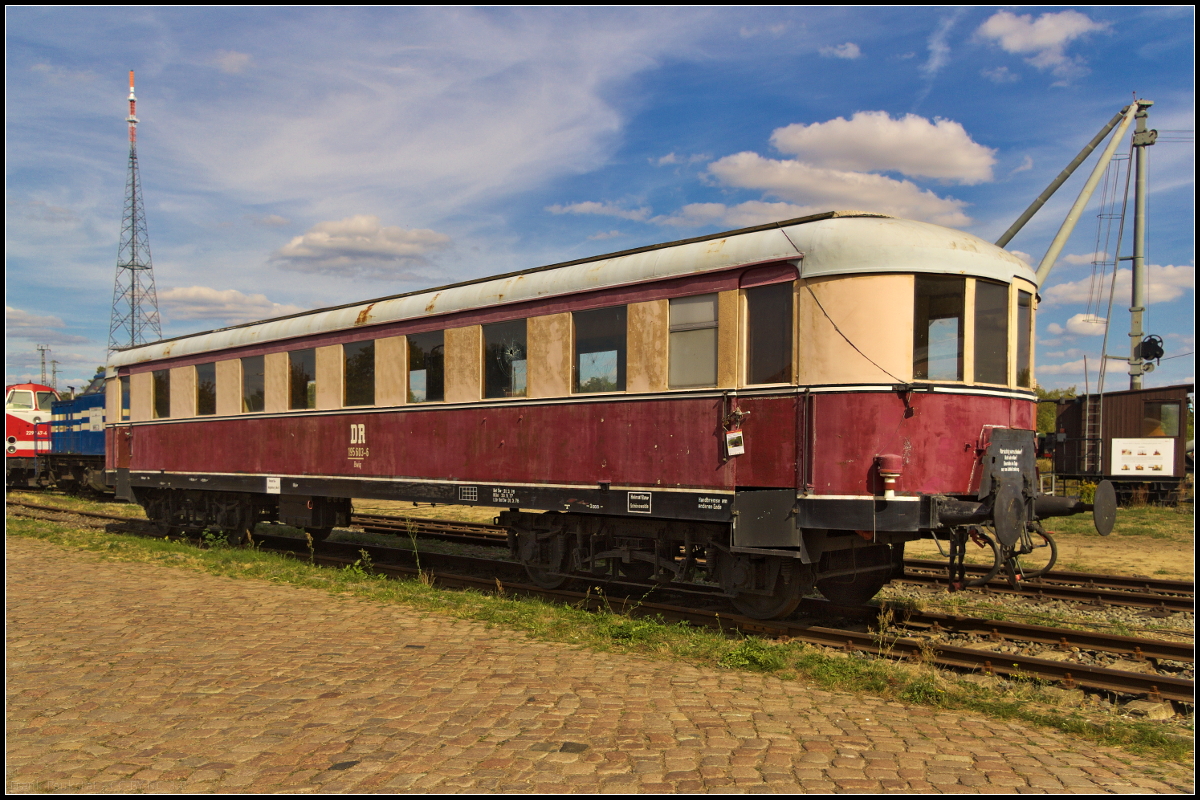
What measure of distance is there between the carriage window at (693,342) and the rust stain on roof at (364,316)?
5395 millimetres

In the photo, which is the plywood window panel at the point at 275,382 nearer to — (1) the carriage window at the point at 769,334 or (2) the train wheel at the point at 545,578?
(2) the train wheel at the point at 545,578

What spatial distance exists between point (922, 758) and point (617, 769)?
181 centimetres

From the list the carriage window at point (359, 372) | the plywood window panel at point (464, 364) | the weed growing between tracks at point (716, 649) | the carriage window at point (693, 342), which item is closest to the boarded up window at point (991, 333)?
the carriage window at point (693, 342)

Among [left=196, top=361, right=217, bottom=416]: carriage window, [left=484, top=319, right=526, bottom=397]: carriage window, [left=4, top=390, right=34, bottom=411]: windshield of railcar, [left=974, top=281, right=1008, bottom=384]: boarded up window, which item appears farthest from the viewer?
[left=4, top=390, right=34, bottom=411]: windshield of railcar

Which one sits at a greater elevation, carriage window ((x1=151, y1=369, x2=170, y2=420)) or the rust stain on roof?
the rust stain on roof

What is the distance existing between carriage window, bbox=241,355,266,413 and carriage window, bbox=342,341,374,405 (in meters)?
2.29

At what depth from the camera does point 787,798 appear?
4.14 m

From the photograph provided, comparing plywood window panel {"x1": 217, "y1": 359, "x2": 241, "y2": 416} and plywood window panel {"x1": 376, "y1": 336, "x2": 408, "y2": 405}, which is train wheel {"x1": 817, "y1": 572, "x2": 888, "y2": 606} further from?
plywood window panel {"x1": 217, "y1": 359, "x2": 241, "y2": 416}

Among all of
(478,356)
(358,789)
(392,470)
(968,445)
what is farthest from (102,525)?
(968,445)

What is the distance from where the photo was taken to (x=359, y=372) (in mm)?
11852

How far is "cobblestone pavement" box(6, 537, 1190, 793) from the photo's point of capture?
4367 millimetres

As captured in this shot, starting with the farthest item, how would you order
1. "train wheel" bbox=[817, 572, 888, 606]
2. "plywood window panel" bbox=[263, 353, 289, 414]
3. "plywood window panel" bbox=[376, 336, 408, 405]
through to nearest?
"plywood window panel" bbox=[263, 353, 289, 414] → "plywood window panel" bbox=[376, 336, 408, 405] → "train wheel" bbox=[817, 572, 888, 606]

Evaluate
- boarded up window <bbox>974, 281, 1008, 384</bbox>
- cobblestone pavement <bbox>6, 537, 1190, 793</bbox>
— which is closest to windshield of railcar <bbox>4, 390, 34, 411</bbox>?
cobblestone pavement <bbox>6, 537, 1190, 793</bbox>

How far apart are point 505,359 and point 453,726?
5446 millimetres
